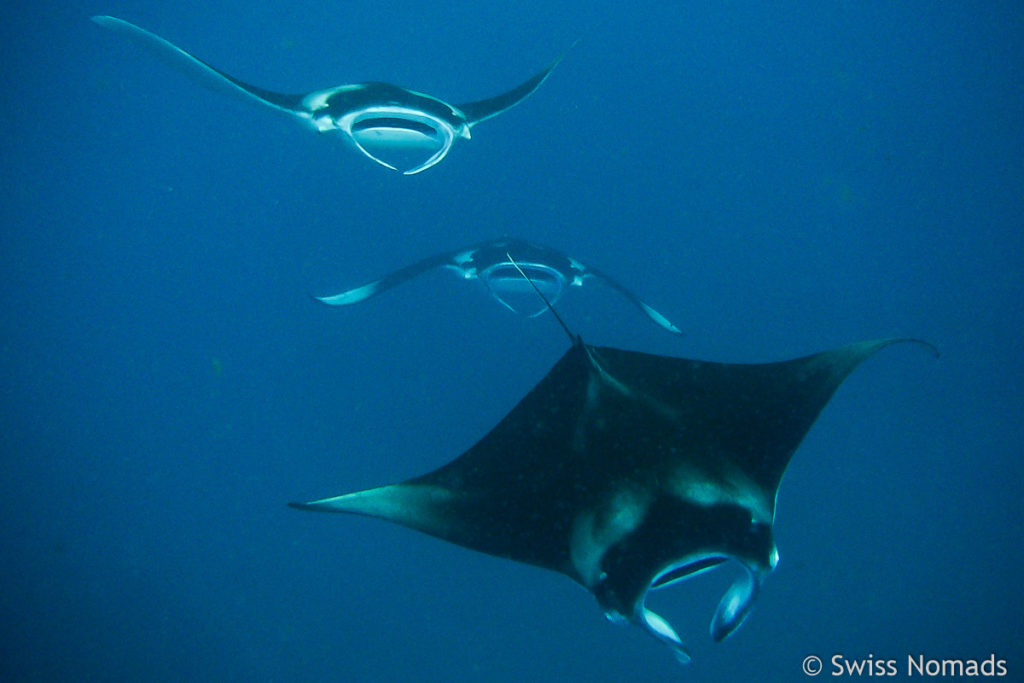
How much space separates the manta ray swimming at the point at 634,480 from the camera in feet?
5.85

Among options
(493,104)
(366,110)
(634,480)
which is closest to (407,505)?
(634,480)

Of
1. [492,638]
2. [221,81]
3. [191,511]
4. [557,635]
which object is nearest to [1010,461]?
[557,635]

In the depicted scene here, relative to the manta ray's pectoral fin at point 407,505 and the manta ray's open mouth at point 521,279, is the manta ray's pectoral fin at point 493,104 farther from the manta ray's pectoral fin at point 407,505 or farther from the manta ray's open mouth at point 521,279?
the manta ray's pectoral fin at point 407,505

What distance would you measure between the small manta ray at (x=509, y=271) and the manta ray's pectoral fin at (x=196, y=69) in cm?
164

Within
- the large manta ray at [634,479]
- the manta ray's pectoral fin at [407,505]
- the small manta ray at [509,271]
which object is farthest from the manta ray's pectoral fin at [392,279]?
the manta ray's pectoral fin at [407,505]

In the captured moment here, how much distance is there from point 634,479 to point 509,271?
294 cm

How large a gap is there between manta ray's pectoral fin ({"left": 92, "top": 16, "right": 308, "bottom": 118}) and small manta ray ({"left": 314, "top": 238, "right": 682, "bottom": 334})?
164 centimetres

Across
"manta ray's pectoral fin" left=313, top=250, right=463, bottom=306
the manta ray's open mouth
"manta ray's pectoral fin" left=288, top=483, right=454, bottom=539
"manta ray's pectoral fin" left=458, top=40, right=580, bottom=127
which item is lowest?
"manta ray's pectoral fin" left=288, top=483, right=454, bottom=539

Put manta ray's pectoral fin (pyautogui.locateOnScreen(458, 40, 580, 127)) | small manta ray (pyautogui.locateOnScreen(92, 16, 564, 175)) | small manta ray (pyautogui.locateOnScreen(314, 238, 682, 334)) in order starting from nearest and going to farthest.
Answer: small manta ray (pyautogui.locateOnScreen(92, 16, 564, 175)) < manta ray's pectoral fin (pyautogui.locateOnScreen(458, 40, 580, 127)) < small manta ray (pyautogui.locateOnScreen(314, 238, 682, 334))

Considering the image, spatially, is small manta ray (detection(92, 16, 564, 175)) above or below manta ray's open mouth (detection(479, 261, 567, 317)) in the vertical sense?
above

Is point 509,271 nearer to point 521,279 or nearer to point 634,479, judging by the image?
point 521,279

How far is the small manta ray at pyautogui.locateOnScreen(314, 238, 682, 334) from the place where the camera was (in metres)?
4.64

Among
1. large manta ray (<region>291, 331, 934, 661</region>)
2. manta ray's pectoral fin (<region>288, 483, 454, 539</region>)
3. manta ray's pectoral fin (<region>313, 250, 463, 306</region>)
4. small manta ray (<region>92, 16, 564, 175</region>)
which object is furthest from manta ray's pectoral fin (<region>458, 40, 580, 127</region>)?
manta ray's pectoral fin (<region>288, 483, 454, 539</region>)

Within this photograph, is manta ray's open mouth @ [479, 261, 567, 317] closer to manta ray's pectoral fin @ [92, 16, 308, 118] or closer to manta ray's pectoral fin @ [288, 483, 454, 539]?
manta ray's pectoral fin @ [92, 16, 308, 118]
